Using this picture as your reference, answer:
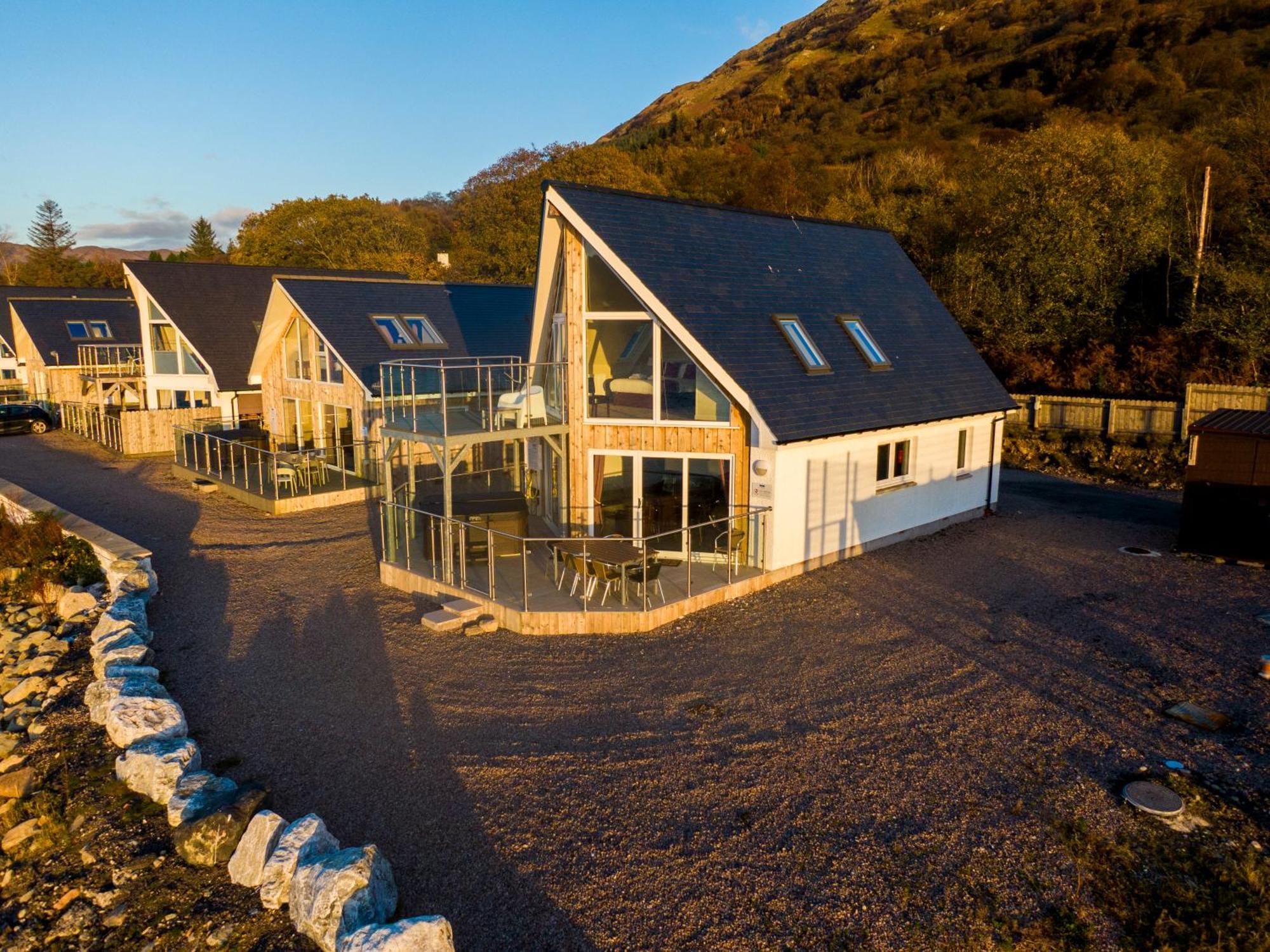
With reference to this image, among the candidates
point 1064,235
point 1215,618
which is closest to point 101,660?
point 1215,618

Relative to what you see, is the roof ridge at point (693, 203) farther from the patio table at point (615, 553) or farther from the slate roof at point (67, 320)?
the slate roof at point (67, 320)

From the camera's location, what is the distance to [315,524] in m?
19.0

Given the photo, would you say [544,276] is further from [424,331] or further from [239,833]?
[239,833]

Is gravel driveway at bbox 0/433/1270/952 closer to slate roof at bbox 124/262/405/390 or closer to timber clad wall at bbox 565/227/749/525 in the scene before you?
timber clad wall at bbox 565/227/749/525

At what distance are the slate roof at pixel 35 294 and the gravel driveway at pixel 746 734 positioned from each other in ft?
144

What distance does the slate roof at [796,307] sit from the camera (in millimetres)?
13977

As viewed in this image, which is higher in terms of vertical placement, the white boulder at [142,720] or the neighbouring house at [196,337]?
the neighbouring house at [196,337]

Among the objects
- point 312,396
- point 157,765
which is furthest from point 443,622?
point 312,396

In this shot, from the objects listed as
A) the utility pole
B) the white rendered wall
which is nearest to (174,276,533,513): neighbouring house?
the white rendered wall

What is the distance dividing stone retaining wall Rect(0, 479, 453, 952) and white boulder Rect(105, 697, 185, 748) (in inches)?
0.4

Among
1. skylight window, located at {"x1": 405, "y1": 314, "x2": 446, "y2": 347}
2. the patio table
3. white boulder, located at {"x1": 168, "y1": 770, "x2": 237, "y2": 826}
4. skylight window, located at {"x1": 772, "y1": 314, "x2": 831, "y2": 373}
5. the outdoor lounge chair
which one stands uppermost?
skylight window, located at {"x1": 405, "y1": 314, "x2": 446, "y2": 347}

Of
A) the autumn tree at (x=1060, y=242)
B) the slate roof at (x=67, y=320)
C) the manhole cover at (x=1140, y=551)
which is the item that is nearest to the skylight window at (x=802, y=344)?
the manhole cover at (x=1140, y=551)

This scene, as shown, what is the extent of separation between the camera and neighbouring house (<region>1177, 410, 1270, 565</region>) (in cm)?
1450

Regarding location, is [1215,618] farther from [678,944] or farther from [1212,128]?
[1212,128]
